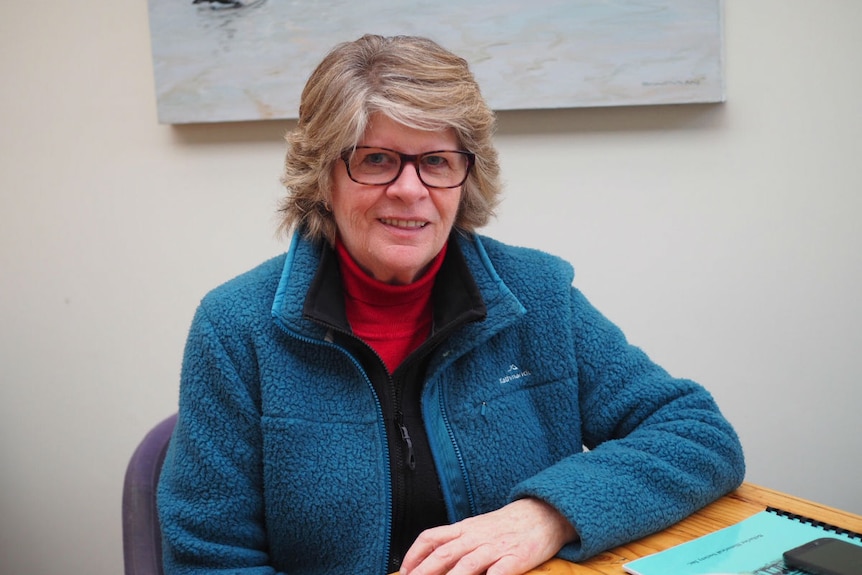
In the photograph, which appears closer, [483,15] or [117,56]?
[483,15]

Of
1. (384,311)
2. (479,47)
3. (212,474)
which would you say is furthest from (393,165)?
(479,47)

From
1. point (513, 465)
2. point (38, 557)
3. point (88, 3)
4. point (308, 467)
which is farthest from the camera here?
point (38, 557)

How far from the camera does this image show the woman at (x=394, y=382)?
1292 millimetres

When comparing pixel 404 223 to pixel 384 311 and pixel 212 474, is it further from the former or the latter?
pixel 212 474

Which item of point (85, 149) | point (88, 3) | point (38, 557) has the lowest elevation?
point (38, 557)

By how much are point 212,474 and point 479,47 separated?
4.08ft

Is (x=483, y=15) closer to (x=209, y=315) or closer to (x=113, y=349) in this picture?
(x=209, y=315)

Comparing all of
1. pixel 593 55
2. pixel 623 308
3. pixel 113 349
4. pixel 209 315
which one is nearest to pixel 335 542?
pixel 209 315

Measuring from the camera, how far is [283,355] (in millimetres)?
1344

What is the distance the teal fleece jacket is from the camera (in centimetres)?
127

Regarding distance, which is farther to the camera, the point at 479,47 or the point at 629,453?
the point at 479,47

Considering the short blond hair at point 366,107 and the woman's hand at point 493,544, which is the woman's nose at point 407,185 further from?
the woman's hand at point 493,544

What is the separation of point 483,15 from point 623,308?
79cm

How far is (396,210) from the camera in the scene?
1398 millimetres
